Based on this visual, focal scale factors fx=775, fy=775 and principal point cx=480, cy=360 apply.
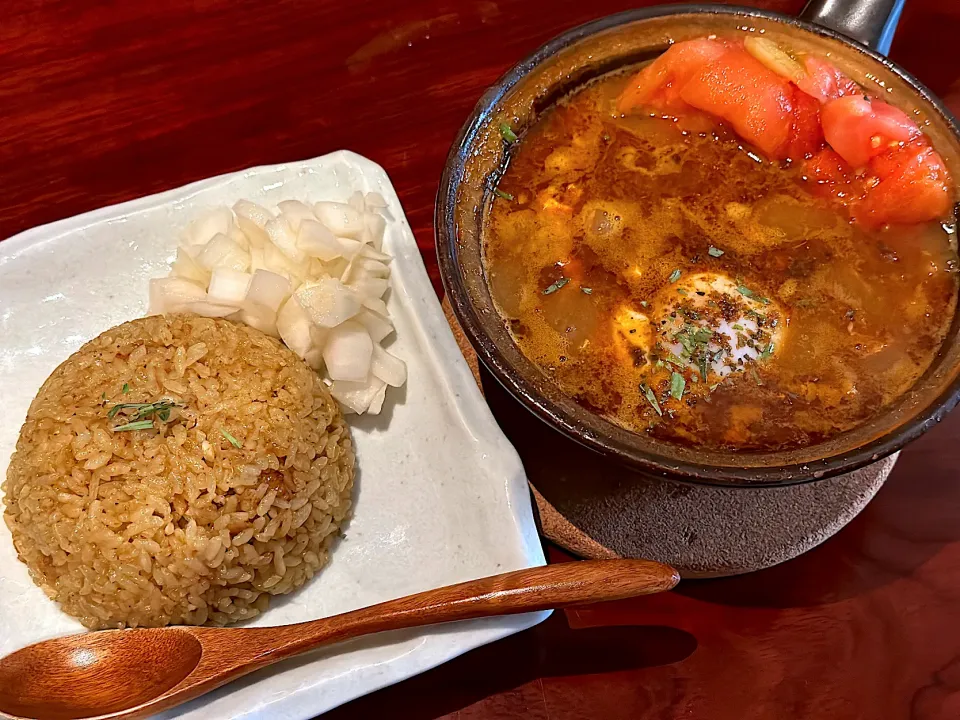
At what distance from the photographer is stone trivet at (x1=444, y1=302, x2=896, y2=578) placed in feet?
5.26

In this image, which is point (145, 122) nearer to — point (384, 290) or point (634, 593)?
point (384, 290)

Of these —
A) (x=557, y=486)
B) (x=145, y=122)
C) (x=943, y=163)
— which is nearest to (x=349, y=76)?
(x=145, y=122)

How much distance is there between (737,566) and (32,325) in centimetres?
165

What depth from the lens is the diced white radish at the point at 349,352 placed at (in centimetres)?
167

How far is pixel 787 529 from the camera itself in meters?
1.62

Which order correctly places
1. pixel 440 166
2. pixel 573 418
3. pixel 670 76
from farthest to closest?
pixel 440 166 → pixel 670 76 → pixel 573 418

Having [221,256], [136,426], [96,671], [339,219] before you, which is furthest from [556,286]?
[96,671]

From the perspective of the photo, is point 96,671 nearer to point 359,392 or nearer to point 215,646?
point 215,646

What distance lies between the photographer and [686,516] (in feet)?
5.32

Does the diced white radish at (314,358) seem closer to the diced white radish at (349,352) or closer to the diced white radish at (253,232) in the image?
the diced white radish at (349,352)

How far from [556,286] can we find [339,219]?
549 millimetres

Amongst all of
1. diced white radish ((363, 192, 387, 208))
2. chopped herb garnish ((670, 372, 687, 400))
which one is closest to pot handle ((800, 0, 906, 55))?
chopped herb garnish ((670, 372, 687, 400))

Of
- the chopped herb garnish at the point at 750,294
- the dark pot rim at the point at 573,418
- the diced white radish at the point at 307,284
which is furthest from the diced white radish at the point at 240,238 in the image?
the chopped herb garnish at the point at 750,294

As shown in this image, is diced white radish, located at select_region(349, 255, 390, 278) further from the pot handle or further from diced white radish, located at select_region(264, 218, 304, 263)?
the pot handle
